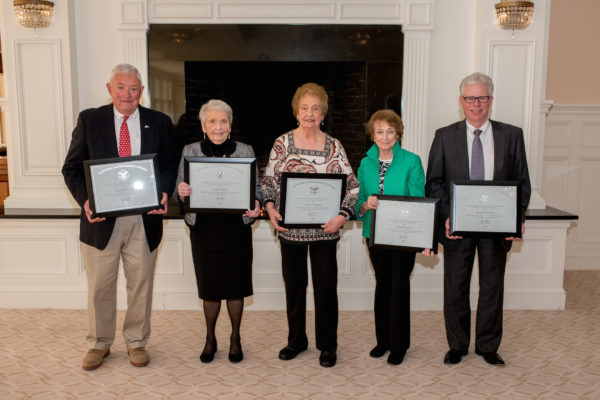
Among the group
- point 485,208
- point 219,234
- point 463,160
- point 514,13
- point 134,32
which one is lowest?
point 219,234

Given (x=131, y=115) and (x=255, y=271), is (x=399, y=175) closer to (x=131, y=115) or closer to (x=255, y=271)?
(x=131, y=115)

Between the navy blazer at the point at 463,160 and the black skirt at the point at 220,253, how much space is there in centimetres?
111

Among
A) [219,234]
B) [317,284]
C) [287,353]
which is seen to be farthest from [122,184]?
[287,353]

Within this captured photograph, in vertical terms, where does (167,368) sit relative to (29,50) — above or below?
below

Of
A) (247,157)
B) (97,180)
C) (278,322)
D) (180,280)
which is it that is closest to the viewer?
(97,180)

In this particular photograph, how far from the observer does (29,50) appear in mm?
4059

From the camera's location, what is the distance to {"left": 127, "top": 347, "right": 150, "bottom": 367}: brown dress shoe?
121 inches

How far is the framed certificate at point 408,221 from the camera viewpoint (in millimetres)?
2867

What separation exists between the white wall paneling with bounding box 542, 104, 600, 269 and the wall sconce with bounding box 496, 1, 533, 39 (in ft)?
4.57

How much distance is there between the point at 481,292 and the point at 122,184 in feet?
6.89

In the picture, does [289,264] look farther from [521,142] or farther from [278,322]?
[521,142]

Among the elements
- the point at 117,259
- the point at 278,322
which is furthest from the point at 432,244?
the point at 117,259

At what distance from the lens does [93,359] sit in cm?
306

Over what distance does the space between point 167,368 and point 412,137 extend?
2515mm
